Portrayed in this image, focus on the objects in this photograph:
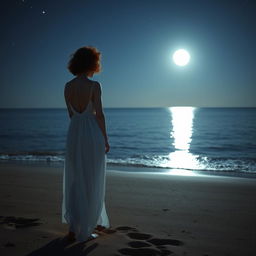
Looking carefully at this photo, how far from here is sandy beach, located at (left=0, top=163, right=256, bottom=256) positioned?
10.7 ft

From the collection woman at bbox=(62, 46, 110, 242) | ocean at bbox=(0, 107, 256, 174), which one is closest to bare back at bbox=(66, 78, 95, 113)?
woman at bbox=(62, 46, 110, 242)

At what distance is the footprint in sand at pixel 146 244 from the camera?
10.2 feet

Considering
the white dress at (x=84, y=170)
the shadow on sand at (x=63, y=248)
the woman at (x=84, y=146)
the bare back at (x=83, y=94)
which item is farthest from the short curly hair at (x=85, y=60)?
the shadow on sand at (x=63, y=248)

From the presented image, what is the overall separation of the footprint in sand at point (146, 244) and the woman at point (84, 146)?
0.52 metres

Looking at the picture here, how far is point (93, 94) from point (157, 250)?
75.3 inches

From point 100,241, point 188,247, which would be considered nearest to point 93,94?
point 100,241

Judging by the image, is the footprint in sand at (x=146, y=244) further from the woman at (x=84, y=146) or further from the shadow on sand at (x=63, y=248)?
the woman at (x=84, y=146)

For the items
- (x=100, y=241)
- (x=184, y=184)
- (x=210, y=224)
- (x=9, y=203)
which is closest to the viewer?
(x=100, y=241)

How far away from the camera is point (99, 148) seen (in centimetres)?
352

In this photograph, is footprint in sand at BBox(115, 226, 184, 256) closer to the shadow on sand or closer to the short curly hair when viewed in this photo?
the shadow on sand

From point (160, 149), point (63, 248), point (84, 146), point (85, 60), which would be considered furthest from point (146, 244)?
point (160, 149)

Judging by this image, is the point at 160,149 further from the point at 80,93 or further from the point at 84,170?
the point at 80,93

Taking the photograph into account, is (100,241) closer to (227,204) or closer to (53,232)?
(53,232)

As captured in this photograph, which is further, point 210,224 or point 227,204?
point 227,204
